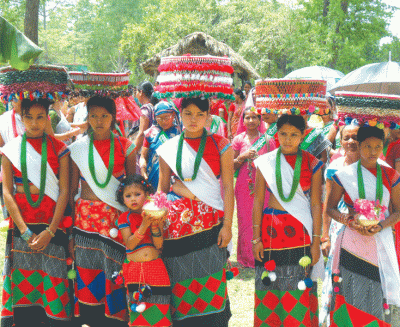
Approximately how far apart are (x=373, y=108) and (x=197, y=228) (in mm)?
1646

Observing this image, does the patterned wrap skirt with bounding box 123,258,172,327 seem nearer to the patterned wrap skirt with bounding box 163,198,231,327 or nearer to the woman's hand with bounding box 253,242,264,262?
the patterned wrap skirt with bounding box 163,198,231,327

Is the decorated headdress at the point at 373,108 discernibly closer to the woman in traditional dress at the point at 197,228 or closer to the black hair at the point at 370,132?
the black hair at the point at 370,132

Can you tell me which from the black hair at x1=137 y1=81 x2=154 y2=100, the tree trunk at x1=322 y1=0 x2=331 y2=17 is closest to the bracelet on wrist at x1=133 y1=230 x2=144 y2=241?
the black hair at x1=137 y1=81 x2=154 y2=100

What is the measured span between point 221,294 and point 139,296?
672mm

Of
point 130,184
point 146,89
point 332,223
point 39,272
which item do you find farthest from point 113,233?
point 146,89

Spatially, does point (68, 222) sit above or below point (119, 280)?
above

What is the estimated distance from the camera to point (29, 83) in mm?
3520

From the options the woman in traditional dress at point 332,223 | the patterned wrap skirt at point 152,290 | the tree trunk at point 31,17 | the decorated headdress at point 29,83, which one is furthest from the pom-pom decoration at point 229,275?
the tree trunk at point 31,17

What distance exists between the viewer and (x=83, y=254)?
12.7ft

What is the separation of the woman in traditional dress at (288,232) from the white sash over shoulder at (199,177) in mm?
364

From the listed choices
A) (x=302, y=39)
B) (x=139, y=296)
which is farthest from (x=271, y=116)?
(x=302, y=39)

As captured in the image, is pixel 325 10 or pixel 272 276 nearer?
pixel 272 276

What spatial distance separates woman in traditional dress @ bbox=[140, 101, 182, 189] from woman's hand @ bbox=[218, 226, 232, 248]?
1704 millimetres

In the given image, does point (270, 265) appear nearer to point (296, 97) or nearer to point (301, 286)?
point (301, 286)
